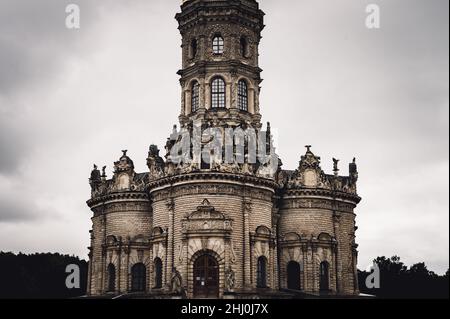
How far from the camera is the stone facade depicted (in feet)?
168

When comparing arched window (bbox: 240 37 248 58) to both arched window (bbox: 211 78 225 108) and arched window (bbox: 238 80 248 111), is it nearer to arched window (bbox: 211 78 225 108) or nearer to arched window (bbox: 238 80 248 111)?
arched window (bbox: 238 80 248 111)

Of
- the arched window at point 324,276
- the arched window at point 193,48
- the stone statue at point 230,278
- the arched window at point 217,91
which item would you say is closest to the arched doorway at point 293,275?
the arched window at point 324,276

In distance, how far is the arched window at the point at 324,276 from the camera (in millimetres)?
57531

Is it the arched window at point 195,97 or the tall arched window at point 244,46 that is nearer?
the arched window at point 195,97

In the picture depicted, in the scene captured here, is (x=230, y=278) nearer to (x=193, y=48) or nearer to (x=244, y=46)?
(x=244, y=46)

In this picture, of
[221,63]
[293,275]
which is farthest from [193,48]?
[293,275]

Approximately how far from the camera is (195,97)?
194 feet

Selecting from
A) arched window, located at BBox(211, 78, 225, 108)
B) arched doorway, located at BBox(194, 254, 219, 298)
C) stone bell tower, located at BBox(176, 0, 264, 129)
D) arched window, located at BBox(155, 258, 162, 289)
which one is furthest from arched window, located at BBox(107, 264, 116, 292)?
arched window, located at BBox(211, 78, 225, 108)

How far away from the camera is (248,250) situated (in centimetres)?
5181

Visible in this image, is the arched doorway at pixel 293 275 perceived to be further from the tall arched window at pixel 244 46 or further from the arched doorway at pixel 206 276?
the tall arched window at pixel 244 46

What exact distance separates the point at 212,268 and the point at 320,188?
41.9ft

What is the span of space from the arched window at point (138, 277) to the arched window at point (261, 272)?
961 cm
